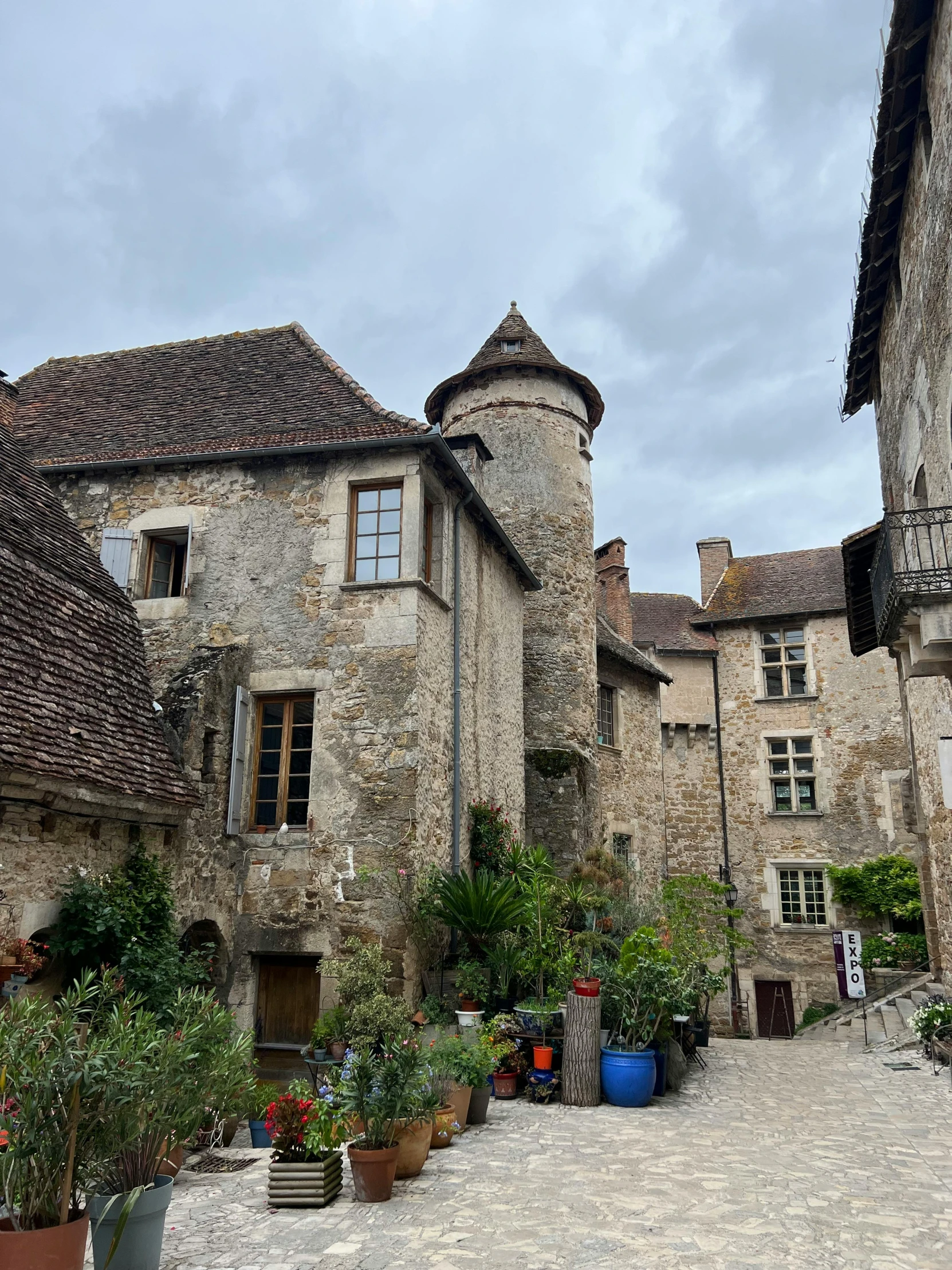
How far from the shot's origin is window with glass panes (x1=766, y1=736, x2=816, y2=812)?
21.7 meters

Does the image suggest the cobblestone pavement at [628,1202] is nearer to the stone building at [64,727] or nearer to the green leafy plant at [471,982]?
the green leafy plant at [471,982]

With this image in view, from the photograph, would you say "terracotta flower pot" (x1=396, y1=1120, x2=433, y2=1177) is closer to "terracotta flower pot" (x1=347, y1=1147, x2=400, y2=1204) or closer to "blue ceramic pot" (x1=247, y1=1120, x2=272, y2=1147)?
"terracotta flower pot" (x1=347, y1=1147, x2=400, y2=1204)

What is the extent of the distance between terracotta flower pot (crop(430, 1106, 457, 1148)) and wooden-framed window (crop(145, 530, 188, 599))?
259 inches

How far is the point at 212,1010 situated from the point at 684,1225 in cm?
291

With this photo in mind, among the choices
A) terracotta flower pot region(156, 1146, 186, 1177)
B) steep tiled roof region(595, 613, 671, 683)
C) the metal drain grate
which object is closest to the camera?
terracotta flower pot region(156, 1146, 186, 1177)

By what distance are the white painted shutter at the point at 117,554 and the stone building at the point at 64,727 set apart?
0.45 m

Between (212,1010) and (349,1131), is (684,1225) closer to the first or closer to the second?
(349,1131)

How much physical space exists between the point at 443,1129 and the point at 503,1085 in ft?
7.39

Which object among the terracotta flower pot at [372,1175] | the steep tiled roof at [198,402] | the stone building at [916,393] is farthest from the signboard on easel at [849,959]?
the terracotta flower pot at [372,1175]

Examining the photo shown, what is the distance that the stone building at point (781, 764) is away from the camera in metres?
20.7

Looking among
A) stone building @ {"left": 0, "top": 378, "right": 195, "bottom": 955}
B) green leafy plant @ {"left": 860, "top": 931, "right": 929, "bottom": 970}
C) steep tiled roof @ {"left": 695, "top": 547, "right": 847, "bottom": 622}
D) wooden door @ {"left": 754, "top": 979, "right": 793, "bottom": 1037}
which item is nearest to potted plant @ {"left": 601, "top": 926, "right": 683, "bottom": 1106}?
stone building @ {"left": 0, "top": 378, "right": 195, "bottom": 955}

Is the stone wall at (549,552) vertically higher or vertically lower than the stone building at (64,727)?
higher

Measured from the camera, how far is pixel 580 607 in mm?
15625

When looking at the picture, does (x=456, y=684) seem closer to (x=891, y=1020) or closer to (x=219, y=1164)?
(x=219, y=1164)
